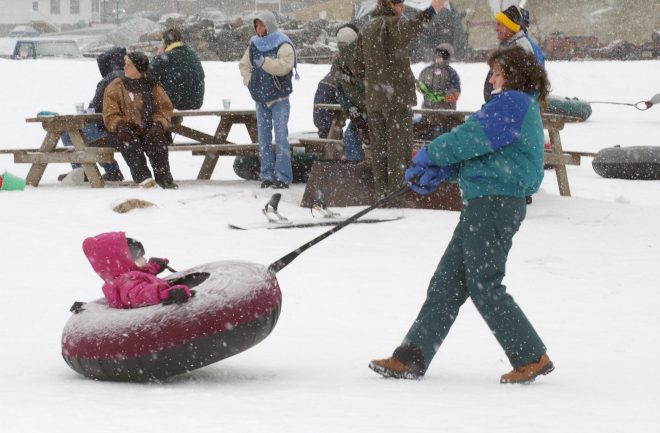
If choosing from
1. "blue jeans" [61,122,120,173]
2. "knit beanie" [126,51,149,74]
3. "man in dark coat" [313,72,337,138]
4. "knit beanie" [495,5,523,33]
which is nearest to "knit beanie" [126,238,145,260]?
"knit beanie" [495,5,523,33]

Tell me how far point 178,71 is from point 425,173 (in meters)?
8.37

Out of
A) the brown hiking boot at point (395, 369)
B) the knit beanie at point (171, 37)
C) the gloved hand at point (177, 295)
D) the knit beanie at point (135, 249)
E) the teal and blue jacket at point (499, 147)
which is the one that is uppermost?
the teal and blue jacket at point (499, 147)

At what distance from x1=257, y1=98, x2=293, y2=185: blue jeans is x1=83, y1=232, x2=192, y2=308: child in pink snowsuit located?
6.95 meters

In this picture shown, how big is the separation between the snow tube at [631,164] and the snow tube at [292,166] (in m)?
4.34

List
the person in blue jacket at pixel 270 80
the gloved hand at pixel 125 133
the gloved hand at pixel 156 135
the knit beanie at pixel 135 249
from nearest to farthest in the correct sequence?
the knit beanie at pixel 135 249
the gloved hand at pixel 125 133
the gloved hand at pixel 156 135
the person in blue jacket at pixel 270 80

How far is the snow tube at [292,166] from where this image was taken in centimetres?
1329

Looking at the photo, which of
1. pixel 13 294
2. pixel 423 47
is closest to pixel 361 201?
pixel 13 294

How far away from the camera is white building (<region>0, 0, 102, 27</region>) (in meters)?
78.1

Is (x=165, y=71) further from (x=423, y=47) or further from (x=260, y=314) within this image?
(x=423, y=47)

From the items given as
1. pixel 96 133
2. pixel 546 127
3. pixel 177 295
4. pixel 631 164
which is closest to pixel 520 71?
pixel 177 295

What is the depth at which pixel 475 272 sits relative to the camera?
515cm

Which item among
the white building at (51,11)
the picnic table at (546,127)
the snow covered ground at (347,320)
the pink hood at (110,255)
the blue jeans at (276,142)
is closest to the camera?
the snow covered ground at (347,320)

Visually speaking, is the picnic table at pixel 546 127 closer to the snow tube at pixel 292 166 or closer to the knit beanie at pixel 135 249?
the snow tube at pixel 292 166

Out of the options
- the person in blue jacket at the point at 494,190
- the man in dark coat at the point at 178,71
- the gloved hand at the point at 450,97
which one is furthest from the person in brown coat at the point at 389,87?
the person in blue jacket at the point at 494,190
